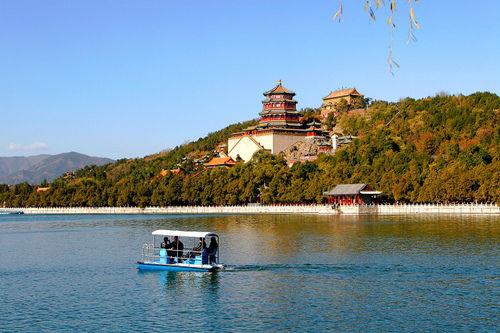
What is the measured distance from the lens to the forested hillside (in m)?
83.8

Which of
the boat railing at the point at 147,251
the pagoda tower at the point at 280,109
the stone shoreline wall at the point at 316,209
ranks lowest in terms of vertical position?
the boat railing at the point at 147,251

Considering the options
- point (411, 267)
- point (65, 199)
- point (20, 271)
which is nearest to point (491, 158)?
point (411, 267)

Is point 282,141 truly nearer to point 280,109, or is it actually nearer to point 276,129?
point 276,129

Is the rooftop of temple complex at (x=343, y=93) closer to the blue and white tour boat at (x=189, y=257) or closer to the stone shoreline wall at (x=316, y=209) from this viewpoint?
the stone shoreline wall at (x=316, y=209)

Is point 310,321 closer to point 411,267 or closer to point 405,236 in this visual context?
point 411,267

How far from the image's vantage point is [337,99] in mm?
146375

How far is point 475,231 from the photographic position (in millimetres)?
52031

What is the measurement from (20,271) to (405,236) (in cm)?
2679

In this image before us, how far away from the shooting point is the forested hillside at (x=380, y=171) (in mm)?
83812

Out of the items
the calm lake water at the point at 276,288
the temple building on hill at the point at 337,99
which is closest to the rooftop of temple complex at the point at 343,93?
the temple building on hill at the point at 337,99

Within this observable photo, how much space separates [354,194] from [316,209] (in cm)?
597

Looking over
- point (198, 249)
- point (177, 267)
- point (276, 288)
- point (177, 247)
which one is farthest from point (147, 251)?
point (276, 288)

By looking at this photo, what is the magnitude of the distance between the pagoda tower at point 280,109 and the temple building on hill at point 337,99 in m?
18.0

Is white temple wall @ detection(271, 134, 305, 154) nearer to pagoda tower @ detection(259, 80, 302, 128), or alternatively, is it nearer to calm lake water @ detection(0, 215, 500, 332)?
pagoda tower @ detection(259, 80, 302, 128)
